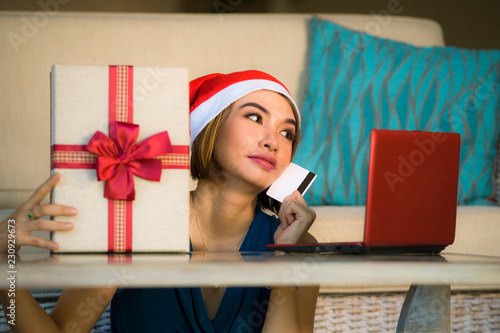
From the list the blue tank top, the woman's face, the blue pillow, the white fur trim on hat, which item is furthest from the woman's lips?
the blue pillow

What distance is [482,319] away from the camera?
1.33 metres

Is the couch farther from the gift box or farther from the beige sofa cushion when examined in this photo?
the gift box

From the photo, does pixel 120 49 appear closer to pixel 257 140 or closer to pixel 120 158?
pixel 257 140

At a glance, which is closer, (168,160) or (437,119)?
(168,160)

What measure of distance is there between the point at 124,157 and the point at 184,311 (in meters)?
0.41

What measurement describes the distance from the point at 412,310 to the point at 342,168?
36.2 inches

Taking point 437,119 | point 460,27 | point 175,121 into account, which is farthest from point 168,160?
point 460,27

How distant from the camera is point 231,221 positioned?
1127 millimetres

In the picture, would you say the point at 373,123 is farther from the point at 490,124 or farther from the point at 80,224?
the point at 80,224

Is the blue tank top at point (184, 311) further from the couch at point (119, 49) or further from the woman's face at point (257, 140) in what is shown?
the couch at point (119, 49)

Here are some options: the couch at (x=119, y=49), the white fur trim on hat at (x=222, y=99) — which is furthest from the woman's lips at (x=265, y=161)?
the couch at (x=119, y=49)

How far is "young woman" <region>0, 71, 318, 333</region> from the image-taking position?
963mm

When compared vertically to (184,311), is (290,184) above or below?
above

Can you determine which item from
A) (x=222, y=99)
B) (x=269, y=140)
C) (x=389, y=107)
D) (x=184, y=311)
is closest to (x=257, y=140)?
(x=269, y=140)
